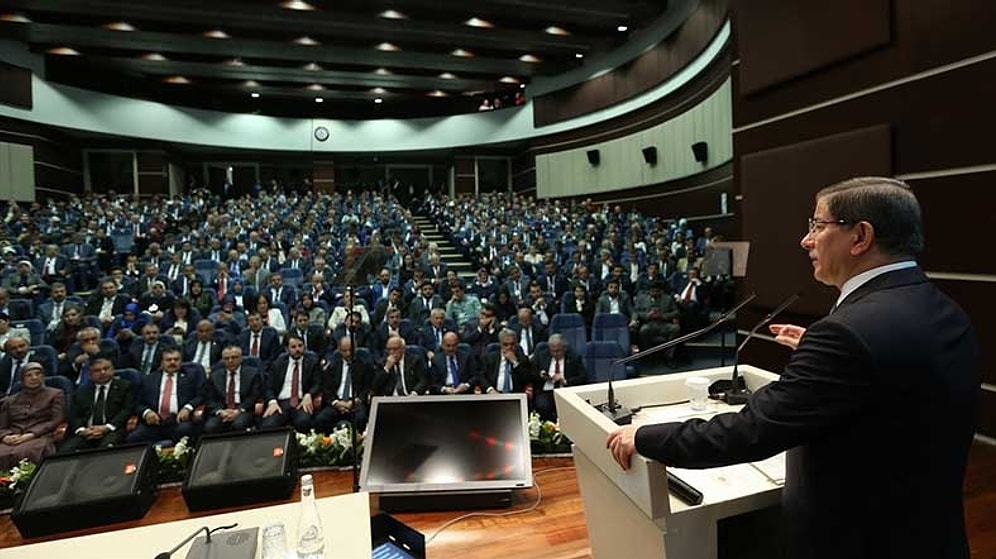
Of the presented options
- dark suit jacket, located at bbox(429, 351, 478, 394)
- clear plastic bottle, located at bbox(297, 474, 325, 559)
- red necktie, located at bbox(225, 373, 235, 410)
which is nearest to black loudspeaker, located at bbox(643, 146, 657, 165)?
dark suit jacket, located at bbox(429, 351, 478, 394)

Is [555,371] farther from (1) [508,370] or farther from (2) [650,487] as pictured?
(2) [650,487]

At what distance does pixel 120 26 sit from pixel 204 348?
8361mm

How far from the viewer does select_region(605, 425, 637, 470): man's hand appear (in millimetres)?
1051

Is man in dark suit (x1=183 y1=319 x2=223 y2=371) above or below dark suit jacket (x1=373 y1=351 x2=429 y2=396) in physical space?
above

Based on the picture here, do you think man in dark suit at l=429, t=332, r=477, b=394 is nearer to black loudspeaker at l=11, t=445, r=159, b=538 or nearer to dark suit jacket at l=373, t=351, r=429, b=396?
dark suit jacket at l=373, t=351, r=429, b=396

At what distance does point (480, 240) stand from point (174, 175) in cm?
1014

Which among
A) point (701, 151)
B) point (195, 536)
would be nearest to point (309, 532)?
point (195, 536)

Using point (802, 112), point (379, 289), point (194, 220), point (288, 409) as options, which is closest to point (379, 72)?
point (194, 220)

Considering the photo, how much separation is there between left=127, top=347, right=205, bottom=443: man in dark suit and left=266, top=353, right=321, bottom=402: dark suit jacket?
1.57ft

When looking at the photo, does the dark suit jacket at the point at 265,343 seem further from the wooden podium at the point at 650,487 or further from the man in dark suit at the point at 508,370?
the wooden podium at the point at 650,487

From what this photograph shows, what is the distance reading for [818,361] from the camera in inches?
34.4

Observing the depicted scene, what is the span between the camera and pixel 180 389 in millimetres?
3869

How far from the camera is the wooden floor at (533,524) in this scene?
1653 millimetres

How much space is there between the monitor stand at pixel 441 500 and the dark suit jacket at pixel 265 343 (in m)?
3.35
